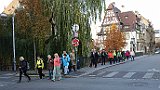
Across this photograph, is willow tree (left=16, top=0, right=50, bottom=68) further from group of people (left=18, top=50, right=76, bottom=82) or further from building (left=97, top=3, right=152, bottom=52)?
building (left=97, top=3, right=152, bottom=52)

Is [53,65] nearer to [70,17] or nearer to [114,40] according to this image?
[70,17]

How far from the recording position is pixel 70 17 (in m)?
26.0

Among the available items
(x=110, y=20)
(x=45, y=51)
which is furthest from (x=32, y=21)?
(x=110, y=20)

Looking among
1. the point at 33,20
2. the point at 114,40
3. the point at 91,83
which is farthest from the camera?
the point at 114,40

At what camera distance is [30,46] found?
28406mm

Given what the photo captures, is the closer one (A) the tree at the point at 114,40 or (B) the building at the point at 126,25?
(A) the tree at the point at 114,40

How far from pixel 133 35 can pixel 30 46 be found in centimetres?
7599

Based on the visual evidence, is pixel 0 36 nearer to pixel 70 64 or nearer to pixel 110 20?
pixel 70 64

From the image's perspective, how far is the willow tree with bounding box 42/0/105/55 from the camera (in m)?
25.6

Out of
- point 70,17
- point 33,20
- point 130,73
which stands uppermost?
point 70,17

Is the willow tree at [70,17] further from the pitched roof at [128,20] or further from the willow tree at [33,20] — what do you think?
the pitched roof at [128,20]

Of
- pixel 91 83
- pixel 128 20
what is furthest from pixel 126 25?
pixel 91 83

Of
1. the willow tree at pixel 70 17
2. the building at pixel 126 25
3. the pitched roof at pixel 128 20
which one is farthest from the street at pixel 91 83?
the pitched roof at pixel 128 20

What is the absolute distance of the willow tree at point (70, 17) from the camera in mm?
25562
